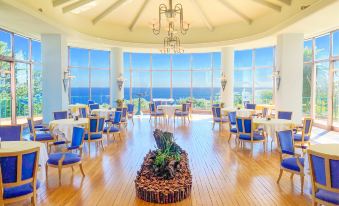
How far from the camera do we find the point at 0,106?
9953mm

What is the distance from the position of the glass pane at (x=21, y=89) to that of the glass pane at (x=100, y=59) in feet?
16.2

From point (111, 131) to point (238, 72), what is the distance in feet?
34.4

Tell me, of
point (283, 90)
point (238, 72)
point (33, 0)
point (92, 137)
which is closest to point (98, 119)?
point (92, 137)

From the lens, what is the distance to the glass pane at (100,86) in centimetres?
1631

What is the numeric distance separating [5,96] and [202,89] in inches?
445

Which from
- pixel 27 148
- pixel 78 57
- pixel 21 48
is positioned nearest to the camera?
pixel 27 148

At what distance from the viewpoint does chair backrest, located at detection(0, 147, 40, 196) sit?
11.0ft

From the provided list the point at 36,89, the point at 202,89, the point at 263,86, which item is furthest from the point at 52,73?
the point at 263,86

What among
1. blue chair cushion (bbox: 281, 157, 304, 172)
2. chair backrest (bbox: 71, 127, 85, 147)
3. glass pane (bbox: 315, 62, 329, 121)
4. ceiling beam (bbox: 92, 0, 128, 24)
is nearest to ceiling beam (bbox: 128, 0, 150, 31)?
ceiling beam (bbox: 92, 0, 128, 24)

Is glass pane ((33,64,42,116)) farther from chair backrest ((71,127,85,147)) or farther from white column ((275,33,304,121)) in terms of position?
white column ((275,33,304,121))

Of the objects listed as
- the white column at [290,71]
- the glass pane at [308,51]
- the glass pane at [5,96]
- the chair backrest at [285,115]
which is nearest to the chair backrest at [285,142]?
the chair backrest at [285,115]

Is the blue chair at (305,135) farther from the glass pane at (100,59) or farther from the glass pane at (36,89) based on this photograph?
the glass pane at (100,59)

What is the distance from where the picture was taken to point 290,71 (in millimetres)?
10328

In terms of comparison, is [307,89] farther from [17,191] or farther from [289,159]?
[17,191]
